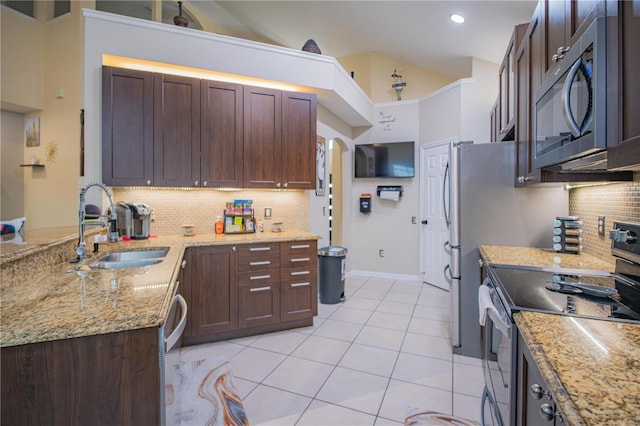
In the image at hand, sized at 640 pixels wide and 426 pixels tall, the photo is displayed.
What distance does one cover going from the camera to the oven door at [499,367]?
1178 mm

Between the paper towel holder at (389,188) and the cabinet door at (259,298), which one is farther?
the paper towel holder at (389,188)

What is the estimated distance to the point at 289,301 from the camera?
3191mm

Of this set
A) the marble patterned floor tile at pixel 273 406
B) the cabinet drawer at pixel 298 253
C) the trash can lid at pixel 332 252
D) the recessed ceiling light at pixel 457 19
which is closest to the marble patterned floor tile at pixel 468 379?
the marble patterned floor tile at pixel 273 406

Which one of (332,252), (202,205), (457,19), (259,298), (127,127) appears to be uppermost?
(457,19)

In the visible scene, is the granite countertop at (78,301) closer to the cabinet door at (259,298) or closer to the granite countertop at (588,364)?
the granite countertop at (588,364)

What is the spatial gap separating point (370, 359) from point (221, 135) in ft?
8.17

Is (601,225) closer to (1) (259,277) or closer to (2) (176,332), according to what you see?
(2) (176,332)

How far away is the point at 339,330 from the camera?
3.26 m

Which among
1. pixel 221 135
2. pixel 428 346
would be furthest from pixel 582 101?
pixel 221 135

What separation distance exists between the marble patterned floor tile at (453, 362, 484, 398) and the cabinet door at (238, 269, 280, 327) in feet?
5.32

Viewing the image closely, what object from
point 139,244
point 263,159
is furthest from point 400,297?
point 139,244

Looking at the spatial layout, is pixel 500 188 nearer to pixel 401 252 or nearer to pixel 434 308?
pixel 434 308

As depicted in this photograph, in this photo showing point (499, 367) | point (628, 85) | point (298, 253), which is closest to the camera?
point (628, 85)

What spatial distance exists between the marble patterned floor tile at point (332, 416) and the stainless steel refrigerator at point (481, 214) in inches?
48.3
